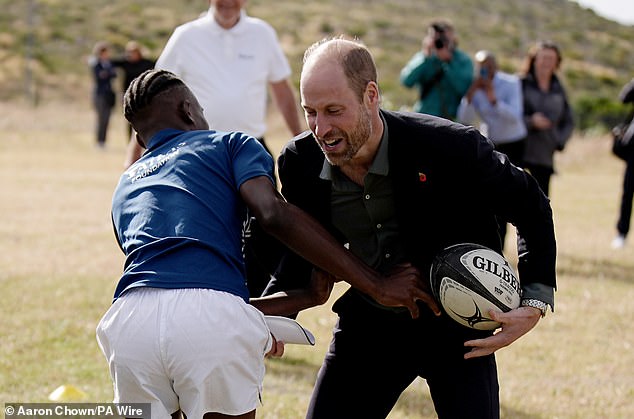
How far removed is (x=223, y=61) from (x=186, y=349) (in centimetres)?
430

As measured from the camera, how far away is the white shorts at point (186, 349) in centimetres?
329

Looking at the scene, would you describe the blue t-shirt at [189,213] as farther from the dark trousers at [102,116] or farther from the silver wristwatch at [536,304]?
the dark trousers at [102,116]

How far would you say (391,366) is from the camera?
157 inches

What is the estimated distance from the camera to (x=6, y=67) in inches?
1955

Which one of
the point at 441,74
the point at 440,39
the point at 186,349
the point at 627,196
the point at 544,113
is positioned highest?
the point at 186,349

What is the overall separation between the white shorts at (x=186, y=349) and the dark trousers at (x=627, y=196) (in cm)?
870

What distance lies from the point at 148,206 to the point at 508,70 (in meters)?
53.6

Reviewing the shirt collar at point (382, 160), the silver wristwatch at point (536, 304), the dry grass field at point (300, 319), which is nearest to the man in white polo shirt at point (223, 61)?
the dry grass field at point (300, 319)

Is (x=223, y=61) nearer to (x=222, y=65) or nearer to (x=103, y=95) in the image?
(x=222, y=65)

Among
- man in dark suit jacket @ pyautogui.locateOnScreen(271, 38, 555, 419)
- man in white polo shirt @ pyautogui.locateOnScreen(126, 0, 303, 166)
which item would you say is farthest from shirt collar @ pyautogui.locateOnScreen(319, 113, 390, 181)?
man in white polo shirt @ pyautogui.locateOnScreen(126, 0, 303, 166)

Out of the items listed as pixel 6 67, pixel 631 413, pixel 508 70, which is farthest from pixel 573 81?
pixel 631 413

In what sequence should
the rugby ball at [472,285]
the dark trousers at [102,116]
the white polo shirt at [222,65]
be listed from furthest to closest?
the dark trousers at [102,116] → the white polo shirt at [222,65] → the rugby ball at [472,285]

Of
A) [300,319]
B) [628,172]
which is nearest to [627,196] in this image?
Result: [628,172]

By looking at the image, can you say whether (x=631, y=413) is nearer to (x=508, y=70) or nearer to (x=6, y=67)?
(x=6, y=67)
